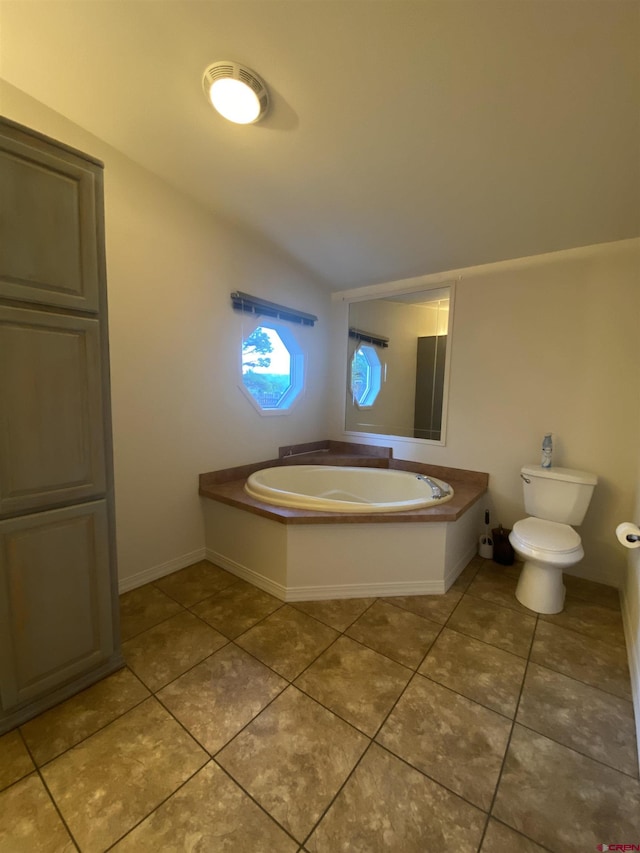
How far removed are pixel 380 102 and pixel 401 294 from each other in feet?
5.07

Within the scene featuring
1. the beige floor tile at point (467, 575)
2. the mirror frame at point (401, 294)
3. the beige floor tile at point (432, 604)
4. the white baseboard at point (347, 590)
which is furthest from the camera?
the mirror frame at point (401, 294)

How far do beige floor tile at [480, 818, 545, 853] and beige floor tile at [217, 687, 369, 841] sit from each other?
1.27 ft

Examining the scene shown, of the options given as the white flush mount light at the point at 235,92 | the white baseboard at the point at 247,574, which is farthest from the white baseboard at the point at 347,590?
the white flush mount light at the point at 235,92

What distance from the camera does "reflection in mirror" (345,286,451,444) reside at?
2.76 m

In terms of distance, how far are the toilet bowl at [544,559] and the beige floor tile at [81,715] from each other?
1.94 meters

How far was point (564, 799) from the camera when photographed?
102 cm

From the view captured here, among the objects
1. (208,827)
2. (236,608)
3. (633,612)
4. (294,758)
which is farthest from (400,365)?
(208,827)

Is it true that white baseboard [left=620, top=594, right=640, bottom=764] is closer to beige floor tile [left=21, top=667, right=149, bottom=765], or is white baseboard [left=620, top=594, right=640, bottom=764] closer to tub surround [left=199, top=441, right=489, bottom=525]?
tub surround [left=199, top=441, right=489, bottom=525]

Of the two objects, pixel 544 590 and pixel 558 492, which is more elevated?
pixel 558 492

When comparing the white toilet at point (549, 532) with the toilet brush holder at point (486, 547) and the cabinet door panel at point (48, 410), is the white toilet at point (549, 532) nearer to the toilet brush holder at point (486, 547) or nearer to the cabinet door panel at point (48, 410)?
the toilet brush holder at point (486, 547)

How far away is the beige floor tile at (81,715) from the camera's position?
116 cm

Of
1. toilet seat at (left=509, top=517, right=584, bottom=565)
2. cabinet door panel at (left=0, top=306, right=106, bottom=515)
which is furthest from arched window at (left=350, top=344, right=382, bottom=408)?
cabinet door panel at (left=0, top=306, right=106, bottom=515)

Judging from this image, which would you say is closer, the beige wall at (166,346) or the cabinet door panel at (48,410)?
the cabinet door panel at (48,410)

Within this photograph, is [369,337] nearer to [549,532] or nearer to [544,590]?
[549,532]
